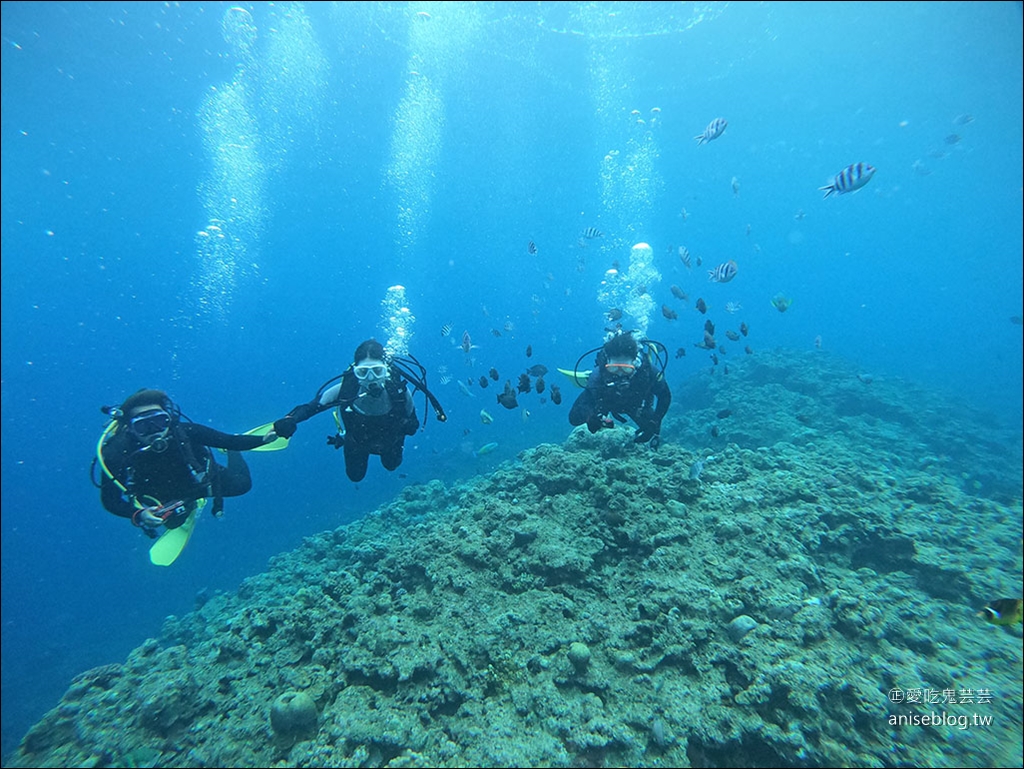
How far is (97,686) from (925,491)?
13.7 meters

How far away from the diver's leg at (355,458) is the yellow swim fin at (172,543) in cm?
235

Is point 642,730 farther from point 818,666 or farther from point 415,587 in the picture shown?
point 415,587

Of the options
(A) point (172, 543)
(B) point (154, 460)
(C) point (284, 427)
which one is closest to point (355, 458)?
(C) point (284, 427)

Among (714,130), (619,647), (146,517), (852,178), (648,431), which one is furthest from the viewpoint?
(714,130)

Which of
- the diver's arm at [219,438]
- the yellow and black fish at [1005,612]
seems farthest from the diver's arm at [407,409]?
the yellow and black fish at [1005,612]

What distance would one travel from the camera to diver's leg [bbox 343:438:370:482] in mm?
6621

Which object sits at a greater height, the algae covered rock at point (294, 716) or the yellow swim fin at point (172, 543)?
the yellow swim fin at point (172, 543)

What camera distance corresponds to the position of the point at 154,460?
18.4 feet

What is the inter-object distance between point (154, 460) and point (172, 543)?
5.24ft

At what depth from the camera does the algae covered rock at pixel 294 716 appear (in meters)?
3.47

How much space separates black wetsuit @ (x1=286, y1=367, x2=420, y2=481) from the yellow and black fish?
6.40m

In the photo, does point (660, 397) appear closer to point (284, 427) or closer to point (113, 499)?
point (284, 427)

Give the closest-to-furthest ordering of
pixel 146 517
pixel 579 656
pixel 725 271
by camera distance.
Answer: pixel 579 656 < pixel 146 517 < pixel 725 271

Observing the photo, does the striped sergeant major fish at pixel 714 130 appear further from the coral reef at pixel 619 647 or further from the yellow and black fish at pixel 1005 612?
the yellow and black fish at pixel 1005 612
